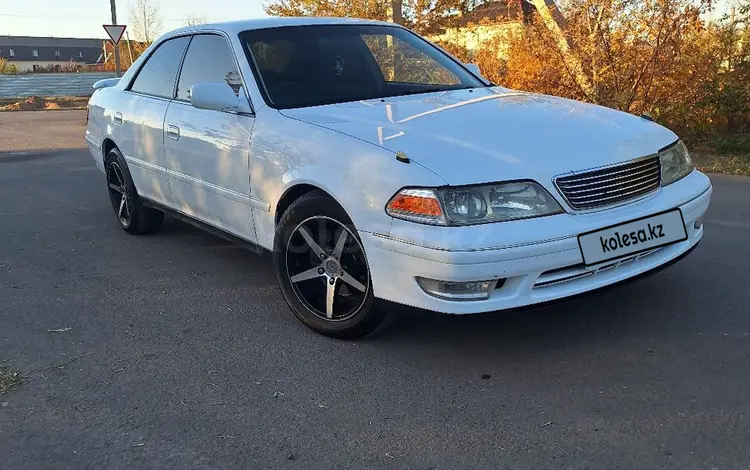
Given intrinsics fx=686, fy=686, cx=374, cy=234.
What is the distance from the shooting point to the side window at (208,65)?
4.20 metres

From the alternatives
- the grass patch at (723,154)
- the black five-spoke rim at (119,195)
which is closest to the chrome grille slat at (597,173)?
the black five-spoke rim at (119,195)

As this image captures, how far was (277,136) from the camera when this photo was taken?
3.63 meters

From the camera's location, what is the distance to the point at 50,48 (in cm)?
7950

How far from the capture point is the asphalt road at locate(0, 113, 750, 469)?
256cm

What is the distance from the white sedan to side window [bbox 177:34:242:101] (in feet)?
0.05

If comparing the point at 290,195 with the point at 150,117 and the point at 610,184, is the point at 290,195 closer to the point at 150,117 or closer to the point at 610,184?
the point at 610,184

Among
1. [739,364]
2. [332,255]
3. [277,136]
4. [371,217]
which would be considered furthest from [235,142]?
[739,364]

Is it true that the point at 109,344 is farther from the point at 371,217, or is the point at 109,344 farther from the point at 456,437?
the point at 456,437

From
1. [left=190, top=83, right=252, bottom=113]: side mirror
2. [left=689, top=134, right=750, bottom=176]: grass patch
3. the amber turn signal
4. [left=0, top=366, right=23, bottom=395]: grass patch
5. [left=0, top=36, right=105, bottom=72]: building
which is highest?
[left=190, top=83, right=252, bottom=113]: side mirror

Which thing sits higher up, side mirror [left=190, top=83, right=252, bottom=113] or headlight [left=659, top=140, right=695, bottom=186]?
side mirror [left=190, top=83, right=252, bottom=113]

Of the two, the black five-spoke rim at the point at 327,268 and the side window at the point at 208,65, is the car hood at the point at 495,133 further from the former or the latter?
the side window at the point at 208,65

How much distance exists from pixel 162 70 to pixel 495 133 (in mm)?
2902

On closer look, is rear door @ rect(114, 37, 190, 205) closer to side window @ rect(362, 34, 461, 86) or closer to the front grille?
side window @ rect(362, 34, 461, 86)

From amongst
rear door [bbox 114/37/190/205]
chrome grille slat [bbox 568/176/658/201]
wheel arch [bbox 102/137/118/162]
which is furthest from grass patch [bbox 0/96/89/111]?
chrome grille slat [bbox 568/176/658/201]
